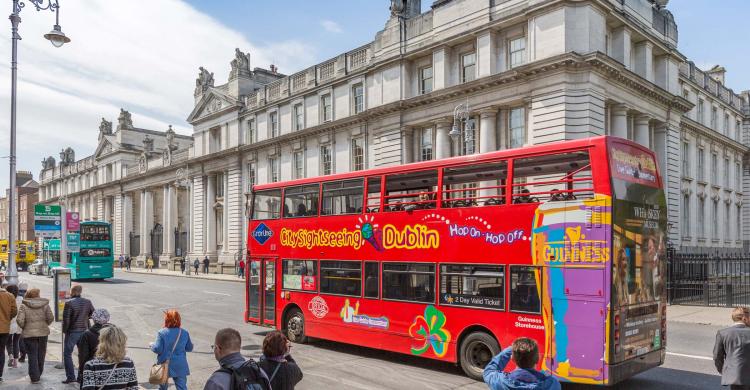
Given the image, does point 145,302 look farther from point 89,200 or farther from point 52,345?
point 89,200

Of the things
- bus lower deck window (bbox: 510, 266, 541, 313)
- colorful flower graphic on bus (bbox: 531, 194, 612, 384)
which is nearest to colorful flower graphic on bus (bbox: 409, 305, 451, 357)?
bus lower deck window (bbox: 510, 266, 541, 313)

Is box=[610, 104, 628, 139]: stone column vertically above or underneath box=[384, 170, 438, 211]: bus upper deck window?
above

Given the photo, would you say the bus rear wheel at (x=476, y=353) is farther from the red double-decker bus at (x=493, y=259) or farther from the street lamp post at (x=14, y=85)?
the street lamp post at (x=14, y=85)

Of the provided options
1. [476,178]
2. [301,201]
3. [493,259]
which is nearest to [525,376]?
[493,259]

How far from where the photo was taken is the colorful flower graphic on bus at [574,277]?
332 inches

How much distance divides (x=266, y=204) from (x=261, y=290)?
231cm

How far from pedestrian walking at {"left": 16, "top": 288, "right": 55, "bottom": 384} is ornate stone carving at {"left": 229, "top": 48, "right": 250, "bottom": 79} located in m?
42.8

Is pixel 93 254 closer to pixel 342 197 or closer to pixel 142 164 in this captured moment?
pixel 342 197

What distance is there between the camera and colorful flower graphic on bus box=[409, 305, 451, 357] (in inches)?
420

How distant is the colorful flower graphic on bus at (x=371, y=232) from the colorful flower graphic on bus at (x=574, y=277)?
3.66m

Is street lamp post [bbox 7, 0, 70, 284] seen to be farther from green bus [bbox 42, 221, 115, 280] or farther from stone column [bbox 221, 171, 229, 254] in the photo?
stone column [bbox 221, 171, 229, 254]

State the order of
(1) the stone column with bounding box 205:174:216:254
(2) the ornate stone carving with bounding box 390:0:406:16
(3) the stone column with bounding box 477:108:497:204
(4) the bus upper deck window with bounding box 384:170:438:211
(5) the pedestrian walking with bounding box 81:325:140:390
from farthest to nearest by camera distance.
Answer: (1) the stone column with bounding box 205:174:216:254 < (2) the ornate stone carving with bounding box 390:0:406:16 < (3) the stone column with bounding box 477:108:497:204 < (4) the bus upper deck window with bounding box 384:170:438:211 < (5) the pedestrian walking with bounding box 81:325:140:390

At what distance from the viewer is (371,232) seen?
12.0 metres

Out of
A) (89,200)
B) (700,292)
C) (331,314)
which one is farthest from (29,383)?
(89,200)
